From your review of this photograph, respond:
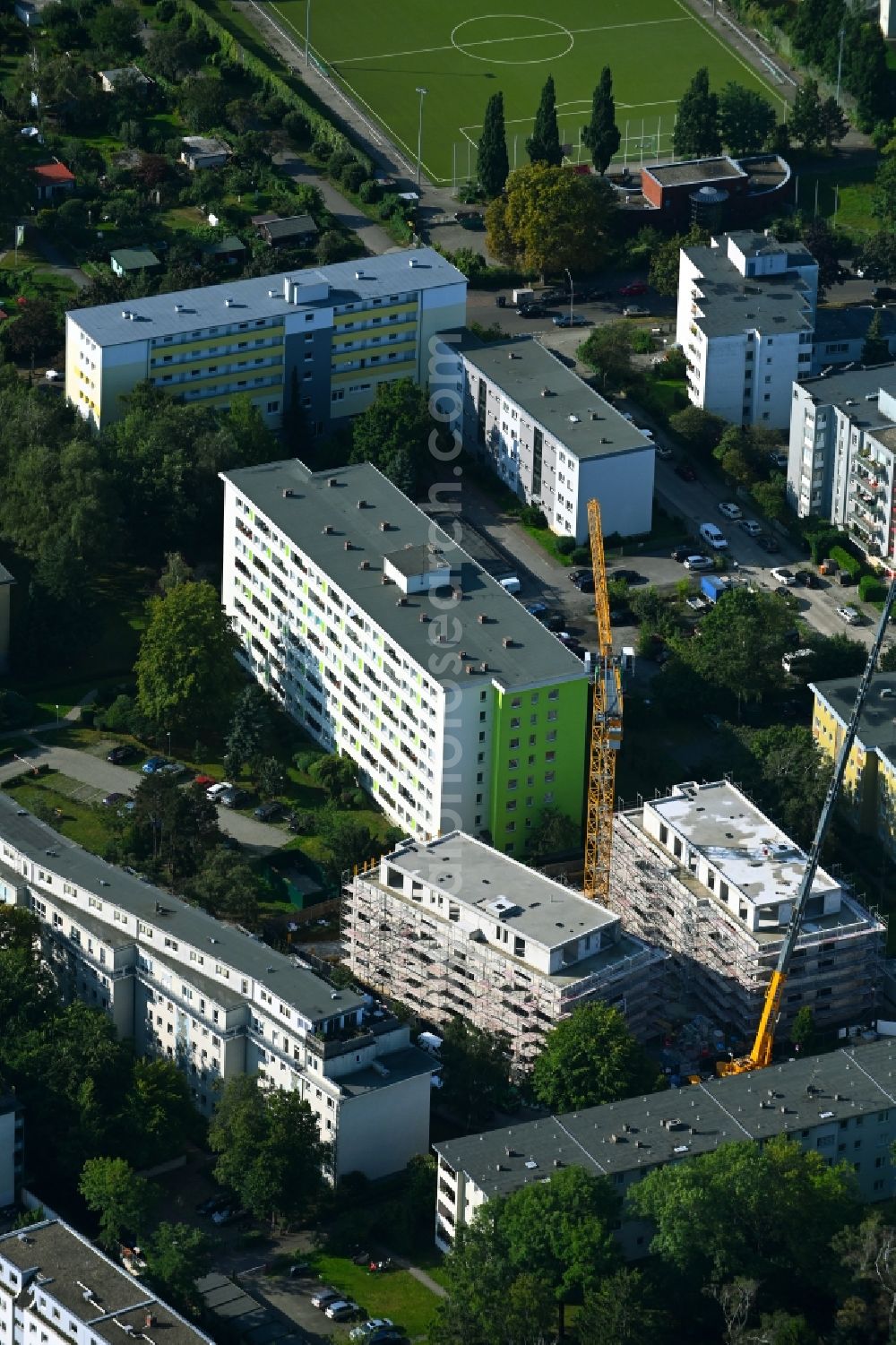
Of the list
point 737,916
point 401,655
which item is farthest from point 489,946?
point 401,655

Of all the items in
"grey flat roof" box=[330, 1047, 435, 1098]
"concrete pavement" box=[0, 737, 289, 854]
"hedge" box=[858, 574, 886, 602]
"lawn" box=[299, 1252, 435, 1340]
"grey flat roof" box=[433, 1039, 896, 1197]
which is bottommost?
"lawn" box=[299, 1252, 435, 1340]

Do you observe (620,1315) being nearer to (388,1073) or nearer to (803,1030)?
(388,1073)

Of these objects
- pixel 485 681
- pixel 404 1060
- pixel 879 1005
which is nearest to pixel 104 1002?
pixel 404 1060

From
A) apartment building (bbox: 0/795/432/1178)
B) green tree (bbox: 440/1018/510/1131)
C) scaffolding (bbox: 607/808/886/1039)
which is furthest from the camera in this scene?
scaffolding (bbox: 607/808/886/1039)

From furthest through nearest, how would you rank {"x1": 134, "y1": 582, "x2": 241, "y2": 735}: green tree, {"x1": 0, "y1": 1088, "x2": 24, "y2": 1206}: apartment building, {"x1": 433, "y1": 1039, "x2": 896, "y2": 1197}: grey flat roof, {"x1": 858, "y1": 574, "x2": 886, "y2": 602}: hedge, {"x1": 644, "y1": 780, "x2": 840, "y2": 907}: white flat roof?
{"x1": 858, "y1": 574, "x2": 886, "y2": 602}: hedge → {"x1": 134, "y1": 582, "x2": 241, "y2": 735}: green tree → {"x1": 644, "y1": 780, "x2": 840, "y2": 907}: white flat roof → {"x1": 0, "y1": 1088, "x2": 24, "y2": 1206}: apartment building → {"x1": 433, "y1": 1039, "x2": 896, "y2": 1197}: grey flat roof

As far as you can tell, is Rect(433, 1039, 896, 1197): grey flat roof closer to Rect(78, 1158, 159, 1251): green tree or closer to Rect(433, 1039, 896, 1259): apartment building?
Rect(433, 1039, 896, 1259): apartment building

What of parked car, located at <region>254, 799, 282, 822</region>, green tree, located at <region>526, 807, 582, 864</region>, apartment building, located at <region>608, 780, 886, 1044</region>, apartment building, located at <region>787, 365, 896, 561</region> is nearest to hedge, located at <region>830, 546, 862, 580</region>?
apartment building, located at <region>787, 365, 896, 561</region>
